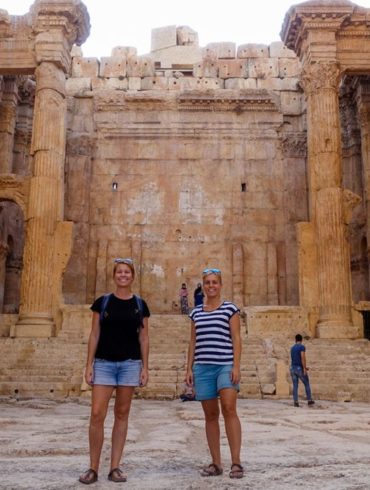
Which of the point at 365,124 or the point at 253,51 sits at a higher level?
the point at 253,51

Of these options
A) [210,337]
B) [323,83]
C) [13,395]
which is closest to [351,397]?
[13,395]

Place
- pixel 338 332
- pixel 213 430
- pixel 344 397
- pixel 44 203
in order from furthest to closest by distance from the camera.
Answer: pixel 44 203
pixel 338 332
pixel 344 397
pixel 213 430

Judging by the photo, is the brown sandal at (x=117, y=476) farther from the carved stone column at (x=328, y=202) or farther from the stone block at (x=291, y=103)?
the stone block at (x=291, y=103)

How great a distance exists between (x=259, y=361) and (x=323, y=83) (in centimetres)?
914

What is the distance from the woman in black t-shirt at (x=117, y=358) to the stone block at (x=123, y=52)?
21624mm

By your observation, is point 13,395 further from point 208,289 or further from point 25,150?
point 25,150

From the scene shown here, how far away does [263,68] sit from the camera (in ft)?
79.5

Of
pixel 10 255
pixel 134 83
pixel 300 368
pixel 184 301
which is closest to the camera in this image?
pixel 300 368

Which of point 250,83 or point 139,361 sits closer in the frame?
point 139,361

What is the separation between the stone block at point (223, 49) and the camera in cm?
2436

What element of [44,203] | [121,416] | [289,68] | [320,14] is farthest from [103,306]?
[289,68]

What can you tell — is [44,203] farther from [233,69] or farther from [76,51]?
[233,69]

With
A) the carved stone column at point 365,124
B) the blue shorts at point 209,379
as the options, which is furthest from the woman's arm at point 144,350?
the carved stone column at point 365,124

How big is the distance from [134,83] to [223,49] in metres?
4.05
